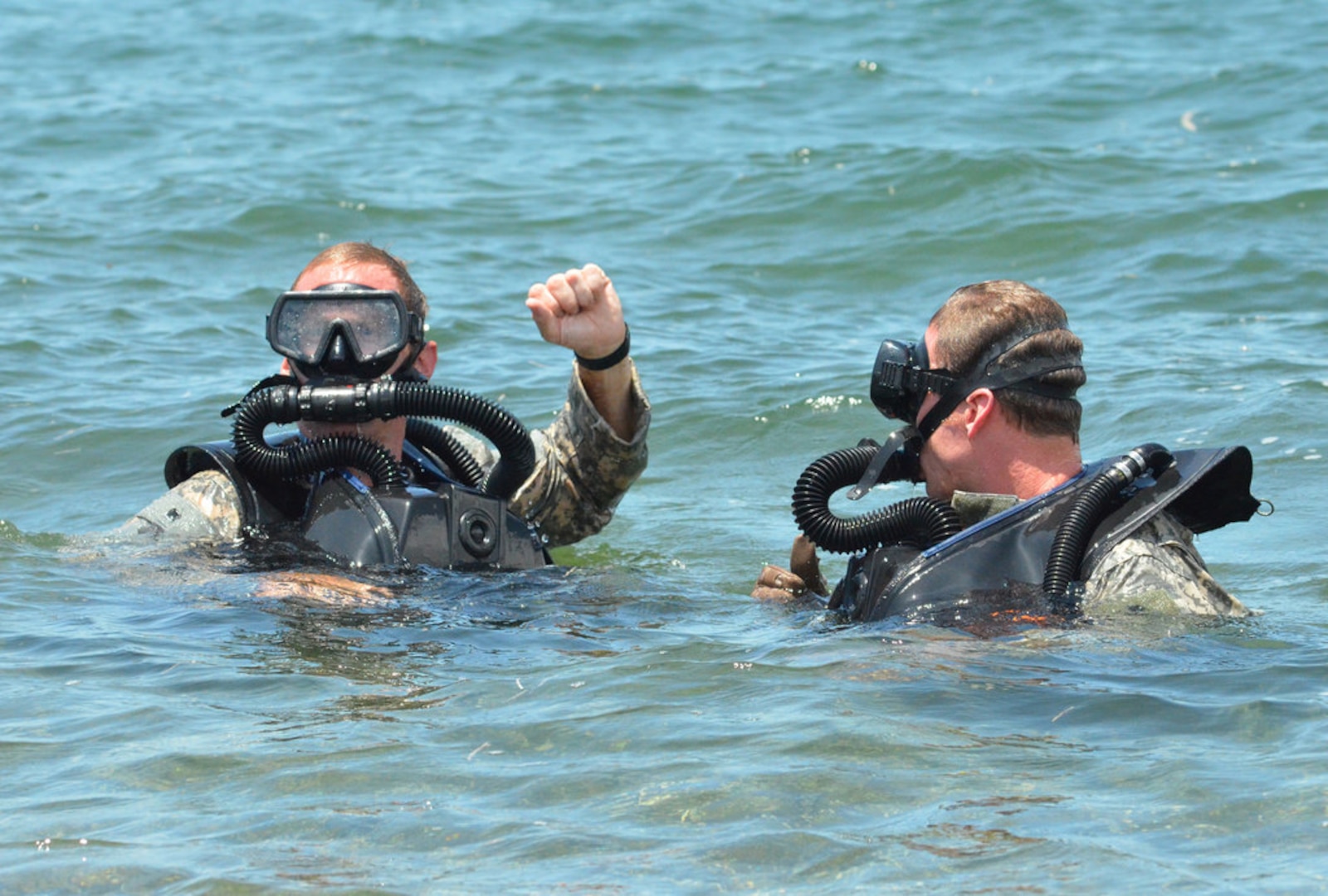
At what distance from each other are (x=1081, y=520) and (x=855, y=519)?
0.64 metres

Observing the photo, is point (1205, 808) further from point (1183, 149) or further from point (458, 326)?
point (1183, 149)

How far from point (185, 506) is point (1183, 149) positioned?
9536mm

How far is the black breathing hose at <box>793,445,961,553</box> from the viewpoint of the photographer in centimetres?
439

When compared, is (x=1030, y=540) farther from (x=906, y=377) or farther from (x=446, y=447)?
(x=446, y=447)

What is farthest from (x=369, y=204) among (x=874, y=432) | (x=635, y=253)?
(x=874, y=432)

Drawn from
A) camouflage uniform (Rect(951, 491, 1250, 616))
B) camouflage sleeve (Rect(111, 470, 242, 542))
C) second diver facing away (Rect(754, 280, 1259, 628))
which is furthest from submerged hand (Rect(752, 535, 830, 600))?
camouflage sleeve (Rect(111, 470, 242, 542))

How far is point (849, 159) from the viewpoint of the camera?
1273 centimetres

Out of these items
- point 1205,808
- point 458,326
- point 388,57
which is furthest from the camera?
point 388,57

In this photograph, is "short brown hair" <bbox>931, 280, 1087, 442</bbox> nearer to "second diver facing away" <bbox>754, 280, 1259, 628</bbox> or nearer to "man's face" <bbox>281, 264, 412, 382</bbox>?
"second diver facing away" <bbox>754, 280, 1259, 628</bbox>

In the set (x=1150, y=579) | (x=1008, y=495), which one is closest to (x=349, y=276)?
(x=1008, y=495)

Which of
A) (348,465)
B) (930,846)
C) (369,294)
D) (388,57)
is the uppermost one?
(388,57)

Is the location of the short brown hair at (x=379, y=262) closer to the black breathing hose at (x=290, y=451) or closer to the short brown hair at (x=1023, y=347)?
the black breathing hose at (x=290, y=451)

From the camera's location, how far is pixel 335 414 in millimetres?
4727

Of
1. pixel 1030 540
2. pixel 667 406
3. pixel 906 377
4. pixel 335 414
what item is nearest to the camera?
pixel 1030 540
